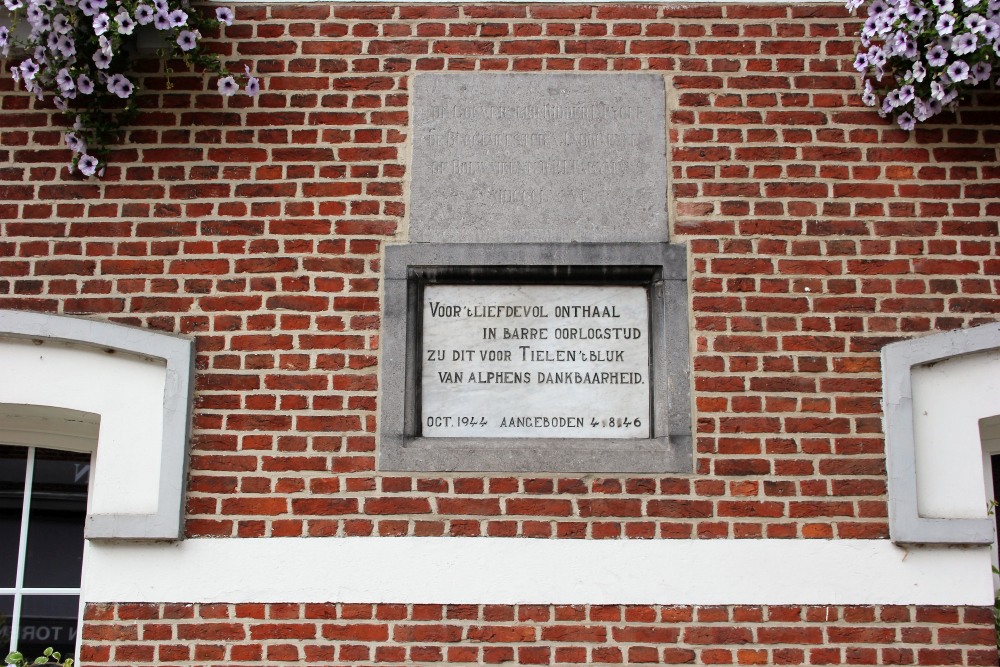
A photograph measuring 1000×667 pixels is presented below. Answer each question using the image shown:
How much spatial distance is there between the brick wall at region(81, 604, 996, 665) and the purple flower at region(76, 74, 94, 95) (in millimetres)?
2016

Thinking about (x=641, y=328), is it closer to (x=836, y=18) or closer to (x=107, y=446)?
(x=836, y=18)

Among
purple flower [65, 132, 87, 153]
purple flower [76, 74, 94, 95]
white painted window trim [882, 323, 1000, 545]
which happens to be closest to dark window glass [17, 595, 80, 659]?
purple flower [65, 132, 87, 153]

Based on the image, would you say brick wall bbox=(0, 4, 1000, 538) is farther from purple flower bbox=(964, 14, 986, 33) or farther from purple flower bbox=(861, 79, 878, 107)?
purple flower bbox=(964, 14, 986, 33)

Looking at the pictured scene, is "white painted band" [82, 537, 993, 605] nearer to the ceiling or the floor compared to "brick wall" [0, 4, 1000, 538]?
nearer to the floor

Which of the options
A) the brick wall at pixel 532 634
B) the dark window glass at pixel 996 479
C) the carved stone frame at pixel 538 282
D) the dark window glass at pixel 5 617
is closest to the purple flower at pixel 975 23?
the carved stone frame at pixel 538 282

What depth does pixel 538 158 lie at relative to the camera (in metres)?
3.97

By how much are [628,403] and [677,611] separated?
804 mm

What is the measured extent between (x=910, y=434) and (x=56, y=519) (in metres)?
3.51

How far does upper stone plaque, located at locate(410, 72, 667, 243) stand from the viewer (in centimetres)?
392

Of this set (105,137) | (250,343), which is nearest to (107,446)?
(250,343)

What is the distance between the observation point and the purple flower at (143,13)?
3820 mm

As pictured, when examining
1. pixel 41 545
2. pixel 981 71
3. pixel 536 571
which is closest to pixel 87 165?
pixel 41 545

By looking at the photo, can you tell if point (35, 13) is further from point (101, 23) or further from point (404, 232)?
point (404, 232)

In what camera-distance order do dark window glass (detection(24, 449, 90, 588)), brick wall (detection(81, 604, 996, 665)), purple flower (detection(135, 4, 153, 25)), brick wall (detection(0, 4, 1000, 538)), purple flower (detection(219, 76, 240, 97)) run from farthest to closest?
dark window glass (detection(24, 449, 90, 588)) < purple flower (detection(219, 76, 240, 97)) < purple flower (detection(135, 4, 153, 25)) < brick wall (detection(0, 4, 1000, 538)) < brick wall (detection(81, 604, 996, 665))
